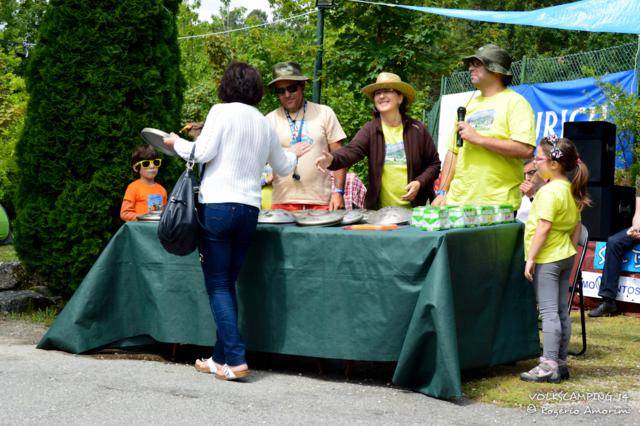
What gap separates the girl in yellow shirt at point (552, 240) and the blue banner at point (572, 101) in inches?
283

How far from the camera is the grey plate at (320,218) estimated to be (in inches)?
204

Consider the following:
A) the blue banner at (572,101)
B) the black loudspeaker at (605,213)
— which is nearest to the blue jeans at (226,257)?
the black loudspeaker at (605,213)

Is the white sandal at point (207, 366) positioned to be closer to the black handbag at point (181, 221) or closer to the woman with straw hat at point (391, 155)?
the black handbag at point (181, 221)

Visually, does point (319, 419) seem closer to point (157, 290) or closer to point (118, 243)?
point (157, 290)

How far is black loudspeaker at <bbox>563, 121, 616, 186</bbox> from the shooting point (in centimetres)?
909

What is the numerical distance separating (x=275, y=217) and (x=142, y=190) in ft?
5.72

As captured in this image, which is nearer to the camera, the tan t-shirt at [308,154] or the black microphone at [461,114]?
the black microphone at [461,114]

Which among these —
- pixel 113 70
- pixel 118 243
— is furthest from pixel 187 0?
pixel 118 243

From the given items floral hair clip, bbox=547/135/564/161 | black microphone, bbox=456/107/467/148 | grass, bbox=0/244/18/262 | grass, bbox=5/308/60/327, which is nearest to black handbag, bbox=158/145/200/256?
black microphone, bbox=456/107/467/148

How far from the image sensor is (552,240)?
16.9ft

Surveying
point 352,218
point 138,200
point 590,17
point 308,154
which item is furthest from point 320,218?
point 590,17

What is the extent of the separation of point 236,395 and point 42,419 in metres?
1.00

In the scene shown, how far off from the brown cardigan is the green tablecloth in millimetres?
745

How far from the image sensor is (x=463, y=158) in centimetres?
562
